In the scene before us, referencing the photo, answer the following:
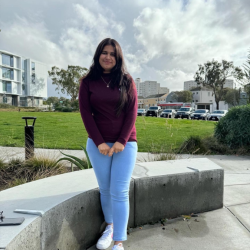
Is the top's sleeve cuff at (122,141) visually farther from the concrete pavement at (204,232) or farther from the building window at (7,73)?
the building window at (7,73)

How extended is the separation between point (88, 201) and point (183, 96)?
6938cm

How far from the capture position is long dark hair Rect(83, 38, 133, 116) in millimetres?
2037

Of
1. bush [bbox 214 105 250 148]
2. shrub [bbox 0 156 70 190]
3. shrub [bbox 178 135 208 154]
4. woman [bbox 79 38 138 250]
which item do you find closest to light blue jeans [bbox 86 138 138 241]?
woman [bbox 79 38 138 250]

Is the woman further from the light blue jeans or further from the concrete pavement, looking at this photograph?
the concrete pavement

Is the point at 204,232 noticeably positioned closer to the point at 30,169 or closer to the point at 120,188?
the point at 120,188

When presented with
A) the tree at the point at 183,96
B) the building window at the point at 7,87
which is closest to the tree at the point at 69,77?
the building window at the point at 7,87

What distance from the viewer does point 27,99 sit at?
186 feet

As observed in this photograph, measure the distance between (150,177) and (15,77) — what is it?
59.3 metres

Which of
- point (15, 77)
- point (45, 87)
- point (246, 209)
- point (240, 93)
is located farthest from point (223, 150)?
point (45, 87)

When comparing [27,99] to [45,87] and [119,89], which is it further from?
[119,89]

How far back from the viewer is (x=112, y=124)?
204 cm

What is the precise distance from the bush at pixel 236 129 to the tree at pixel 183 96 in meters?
63.4

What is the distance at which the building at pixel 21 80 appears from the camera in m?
50.9

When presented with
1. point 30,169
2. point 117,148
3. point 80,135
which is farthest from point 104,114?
point 80,135
